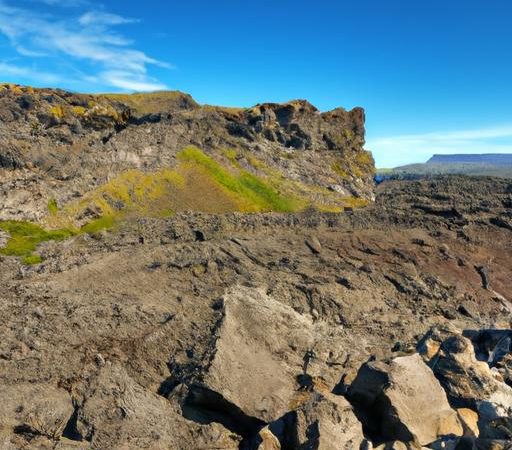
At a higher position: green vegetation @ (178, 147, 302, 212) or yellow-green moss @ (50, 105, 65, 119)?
yellow-green moss @ (50, 105, 65, 119)

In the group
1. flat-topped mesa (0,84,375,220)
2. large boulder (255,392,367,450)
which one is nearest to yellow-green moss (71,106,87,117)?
flat-topped mesa (0,84,375,220)

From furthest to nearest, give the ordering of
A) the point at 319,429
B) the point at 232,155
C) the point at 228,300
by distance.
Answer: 1. the point at 232,155
2. the point at 228,300
3. the point at 319,429

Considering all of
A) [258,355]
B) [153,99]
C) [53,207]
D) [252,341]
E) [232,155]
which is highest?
[153,99]

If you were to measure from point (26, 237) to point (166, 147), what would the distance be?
20549 mm

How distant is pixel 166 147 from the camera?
54.8 m

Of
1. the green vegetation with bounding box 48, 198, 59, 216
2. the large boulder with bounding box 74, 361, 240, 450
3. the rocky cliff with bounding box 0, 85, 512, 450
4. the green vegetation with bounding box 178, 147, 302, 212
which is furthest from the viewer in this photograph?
the green vegetation with bounding box 178, 147, 302, 212

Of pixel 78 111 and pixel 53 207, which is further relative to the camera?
pixel 78 111

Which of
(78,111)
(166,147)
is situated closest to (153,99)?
(78,111)

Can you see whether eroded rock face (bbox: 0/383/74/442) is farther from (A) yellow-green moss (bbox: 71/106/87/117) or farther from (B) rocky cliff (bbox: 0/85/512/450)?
(A) yellow-green moss (bbox: 71/106/87/117)

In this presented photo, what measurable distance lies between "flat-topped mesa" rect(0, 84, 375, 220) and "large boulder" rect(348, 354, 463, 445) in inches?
1285

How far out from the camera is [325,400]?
587 inches

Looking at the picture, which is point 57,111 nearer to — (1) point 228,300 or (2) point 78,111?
(2) point 78,111

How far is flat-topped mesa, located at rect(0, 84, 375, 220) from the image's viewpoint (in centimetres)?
4622

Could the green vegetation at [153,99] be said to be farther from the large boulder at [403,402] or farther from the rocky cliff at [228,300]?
the large boulder at [403,402]
